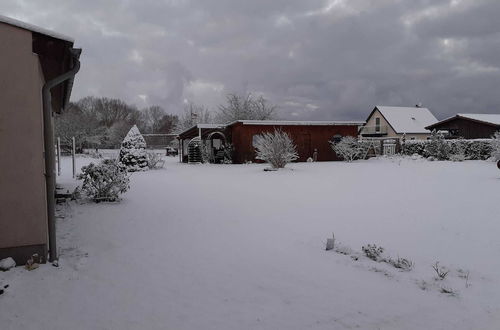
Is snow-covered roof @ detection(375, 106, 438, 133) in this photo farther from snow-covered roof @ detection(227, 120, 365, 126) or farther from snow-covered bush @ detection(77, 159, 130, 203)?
snow-covered bush @ detection(77, 159, 130, 203)

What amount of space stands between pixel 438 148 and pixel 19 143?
70.5ft

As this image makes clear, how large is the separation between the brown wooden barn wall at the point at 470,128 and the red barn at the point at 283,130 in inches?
470

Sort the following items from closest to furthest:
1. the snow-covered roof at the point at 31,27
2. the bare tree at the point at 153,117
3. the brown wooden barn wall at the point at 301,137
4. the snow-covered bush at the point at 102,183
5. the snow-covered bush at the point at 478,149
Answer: the snow-covered roof at the point at 31,27, the snow-covered bush at the point at 102,183, the snow-covered bush at the point at 478,149, the brown wooden barn wall at the point at 301,137, the bare tree at the point at 153,117

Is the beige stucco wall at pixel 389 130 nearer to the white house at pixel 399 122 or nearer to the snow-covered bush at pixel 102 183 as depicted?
the white house at pixel 399 122

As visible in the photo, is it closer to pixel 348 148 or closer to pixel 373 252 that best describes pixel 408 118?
pixel 348 148

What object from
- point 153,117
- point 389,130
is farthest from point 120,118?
point 389,130

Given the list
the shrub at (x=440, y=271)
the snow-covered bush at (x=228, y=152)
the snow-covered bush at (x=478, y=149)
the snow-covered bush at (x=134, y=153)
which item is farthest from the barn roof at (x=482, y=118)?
the shrub at (x=440, y=271)

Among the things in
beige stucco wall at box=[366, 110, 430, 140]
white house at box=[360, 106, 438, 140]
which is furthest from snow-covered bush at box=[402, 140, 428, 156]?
white house at box=[360, 106, 438, 140]

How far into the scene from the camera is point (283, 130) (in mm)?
21891

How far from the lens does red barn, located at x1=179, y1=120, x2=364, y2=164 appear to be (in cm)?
A: 2131

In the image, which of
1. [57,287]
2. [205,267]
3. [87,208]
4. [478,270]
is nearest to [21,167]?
[57,287]

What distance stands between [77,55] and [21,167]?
1.45 m

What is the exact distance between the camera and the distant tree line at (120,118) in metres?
37.2

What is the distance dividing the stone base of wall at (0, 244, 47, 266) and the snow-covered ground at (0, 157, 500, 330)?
6.4 inches
